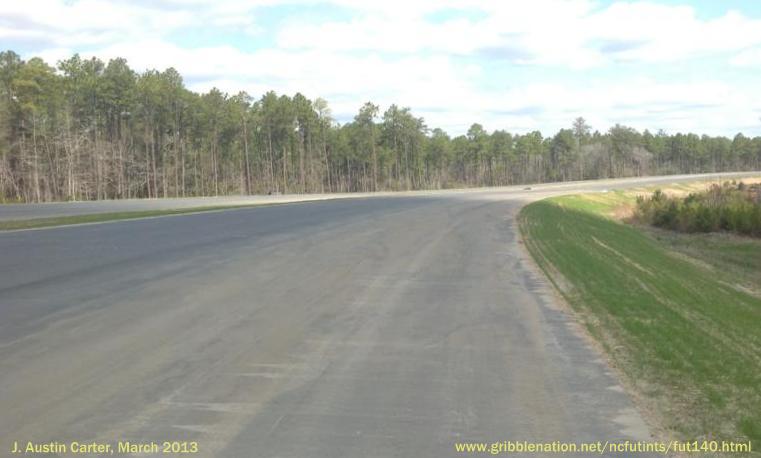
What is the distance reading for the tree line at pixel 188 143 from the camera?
266ft

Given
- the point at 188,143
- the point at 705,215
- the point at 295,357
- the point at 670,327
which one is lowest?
the point at 705,215

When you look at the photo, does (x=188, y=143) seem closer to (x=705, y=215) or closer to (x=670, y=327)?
(x=705, y=215)

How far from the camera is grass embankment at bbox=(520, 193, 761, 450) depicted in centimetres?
578

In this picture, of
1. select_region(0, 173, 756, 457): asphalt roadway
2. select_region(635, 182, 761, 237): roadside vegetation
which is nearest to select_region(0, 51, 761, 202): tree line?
select_region(635, 182, 761, 237): roadside vegetation

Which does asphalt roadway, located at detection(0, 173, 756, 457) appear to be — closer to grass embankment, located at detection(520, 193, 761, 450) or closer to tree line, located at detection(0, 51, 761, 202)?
grass embankment, located at detection(520, 193, 761, 450)

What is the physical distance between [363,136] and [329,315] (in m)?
110

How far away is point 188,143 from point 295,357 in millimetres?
93635

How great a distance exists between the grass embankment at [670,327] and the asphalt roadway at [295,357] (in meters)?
0.40

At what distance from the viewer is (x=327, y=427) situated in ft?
17.6

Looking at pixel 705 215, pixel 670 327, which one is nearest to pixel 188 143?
pixel 705 215

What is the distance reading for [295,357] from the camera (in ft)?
24.3

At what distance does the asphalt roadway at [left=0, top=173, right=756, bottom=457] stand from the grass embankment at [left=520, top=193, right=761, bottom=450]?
0.40 m

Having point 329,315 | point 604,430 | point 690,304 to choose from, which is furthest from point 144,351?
point 690,304

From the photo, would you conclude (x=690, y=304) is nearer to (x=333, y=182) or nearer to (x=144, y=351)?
(x=144, y=351)
